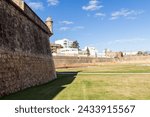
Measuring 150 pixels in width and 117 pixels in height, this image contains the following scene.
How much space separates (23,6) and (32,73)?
4725 mm

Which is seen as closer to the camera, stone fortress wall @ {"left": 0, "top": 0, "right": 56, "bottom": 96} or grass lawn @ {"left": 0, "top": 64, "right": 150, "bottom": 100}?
grass lawn @ {"left": 0, "top": 64, "right": 150, "bottom": 100}

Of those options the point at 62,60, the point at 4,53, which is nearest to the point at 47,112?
the point at 4,53

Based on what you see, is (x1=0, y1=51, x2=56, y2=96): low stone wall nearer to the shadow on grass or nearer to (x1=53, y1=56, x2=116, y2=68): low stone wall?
the shadow on grass

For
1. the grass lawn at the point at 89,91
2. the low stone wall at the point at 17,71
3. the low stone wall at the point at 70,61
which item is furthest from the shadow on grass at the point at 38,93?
the low stone wall at the point at 70,61

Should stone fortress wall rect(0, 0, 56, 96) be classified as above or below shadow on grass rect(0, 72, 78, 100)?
above

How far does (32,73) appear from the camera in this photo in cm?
1733

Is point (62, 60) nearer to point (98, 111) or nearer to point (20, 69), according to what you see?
point (20, 69)

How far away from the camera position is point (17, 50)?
1444cm

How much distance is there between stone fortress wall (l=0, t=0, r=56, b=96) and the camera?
12297 millimetres

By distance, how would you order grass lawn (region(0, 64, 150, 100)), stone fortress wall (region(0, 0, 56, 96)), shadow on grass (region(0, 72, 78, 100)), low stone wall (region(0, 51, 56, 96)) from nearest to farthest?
shadow on grass (region(0, 72, 78, 100)) < low stone wall (region(0, 51, 56, 96)) < grass lawn (region(0, 64, 150, 100)) < stone fortress wall (region(0, 0, 56, 96))

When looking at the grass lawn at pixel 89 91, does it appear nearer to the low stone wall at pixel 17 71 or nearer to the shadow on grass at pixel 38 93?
the shadow on grass at pixel 38 93

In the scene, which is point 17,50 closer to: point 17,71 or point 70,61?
point 17,71

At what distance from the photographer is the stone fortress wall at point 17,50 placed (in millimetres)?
12297

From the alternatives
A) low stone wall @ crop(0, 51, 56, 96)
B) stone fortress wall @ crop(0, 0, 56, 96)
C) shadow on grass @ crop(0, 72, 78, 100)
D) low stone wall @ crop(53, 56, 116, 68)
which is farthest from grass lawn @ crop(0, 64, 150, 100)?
low stone wall @ crop(53, 56, 116, 68)
